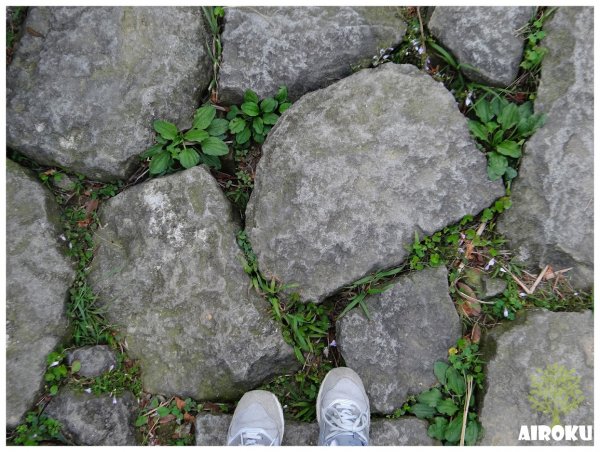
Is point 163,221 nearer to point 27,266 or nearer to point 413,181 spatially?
point 27,266

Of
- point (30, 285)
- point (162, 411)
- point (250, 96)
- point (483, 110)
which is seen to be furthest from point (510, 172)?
point (30, 285)

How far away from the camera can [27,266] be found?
267cm

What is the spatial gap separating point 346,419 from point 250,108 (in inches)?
76.7

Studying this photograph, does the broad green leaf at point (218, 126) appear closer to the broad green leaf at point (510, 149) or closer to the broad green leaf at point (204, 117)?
the broad green leaf at point (204, 117)

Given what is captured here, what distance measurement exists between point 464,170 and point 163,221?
183 cm

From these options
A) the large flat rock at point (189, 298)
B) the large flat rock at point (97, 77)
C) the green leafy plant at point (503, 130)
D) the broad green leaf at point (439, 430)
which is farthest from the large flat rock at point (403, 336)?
the large flat rock at point (97, 77)

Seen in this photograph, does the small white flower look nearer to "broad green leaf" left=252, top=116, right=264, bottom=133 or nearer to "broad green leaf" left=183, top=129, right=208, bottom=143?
"broad green leaf" left=252, top=116, right=264, bottom=133

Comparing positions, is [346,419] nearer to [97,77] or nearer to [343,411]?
[343,411]

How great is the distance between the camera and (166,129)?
2689 millimetres

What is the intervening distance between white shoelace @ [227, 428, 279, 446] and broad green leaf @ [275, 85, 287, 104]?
1983 mm

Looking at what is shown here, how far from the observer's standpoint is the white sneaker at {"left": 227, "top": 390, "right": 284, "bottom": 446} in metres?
2.52

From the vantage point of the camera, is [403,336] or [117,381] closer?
[403,336]

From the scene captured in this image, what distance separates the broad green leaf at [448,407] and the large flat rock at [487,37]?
73.8 inches

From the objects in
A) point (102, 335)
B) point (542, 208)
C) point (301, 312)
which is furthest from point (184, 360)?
point (542, 208)
